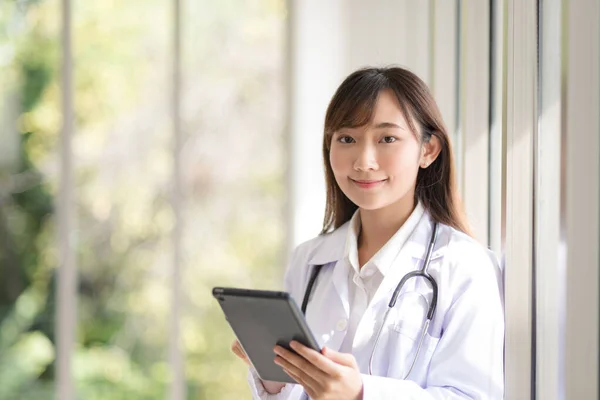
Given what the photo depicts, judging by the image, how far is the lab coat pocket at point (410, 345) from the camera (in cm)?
148

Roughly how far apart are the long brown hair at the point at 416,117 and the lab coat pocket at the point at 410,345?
0.75 ft

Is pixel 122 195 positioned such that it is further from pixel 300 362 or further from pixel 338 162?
pixel 300 362

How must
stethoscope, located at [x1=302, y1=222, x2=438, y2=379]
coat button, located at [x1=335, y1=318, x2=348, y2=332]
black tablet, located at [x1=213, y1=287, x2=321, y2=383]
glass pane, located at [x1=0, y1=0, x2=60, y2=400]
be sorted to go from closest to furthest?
black tablet, located at [x1=213, y1=287, x2=321, y2=383] → stethoscope, located at [x1=302, y1=222, x2=438, y2=379] → coat button, located at [x1=335, y1=318, x2=348, y2=332] → glass pane, located at [x1=0, y1=0, x2=60, y2=400]

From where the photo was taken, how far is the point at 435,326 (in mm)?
1483

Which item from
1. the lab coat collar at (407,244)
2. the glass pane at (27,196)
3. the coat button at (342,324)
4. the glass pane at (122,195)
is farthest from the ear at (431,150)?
the glass pane at (27,196)

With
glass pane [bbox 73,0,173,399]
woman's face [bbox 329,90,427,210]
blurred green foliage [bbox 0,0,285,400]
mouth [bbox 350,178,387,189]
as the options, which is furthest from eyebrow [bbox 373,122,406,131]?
glass pane [bbox 73,0,173,399]

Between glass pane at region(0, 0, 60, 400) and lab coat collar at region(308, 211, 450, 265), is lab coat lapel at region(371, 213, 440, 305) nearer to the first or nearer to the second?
lab coat collar at region(308, 211, 450, 265)

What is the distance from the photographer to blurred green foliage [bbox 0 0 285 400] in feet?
11.2

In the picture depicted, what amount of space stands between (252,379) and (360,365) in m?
0.26

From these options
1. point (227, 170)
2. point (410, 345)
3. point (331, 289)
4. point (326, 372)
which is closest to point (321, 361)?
point (326, 372)

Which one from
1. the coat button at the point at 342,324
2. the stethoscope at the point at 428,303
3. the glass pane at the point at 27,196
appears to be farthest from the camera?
the glass pane at the point at 27,196

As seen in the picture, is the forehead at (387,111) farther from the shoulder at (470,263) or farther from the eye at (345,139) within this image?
the shoulder at (470,263)

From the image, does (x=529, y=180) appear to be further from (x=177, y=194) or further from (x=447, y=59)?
(x=177, y=194)

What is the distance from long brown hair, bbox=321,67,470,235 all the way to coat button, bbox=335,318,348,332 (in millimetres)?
275
